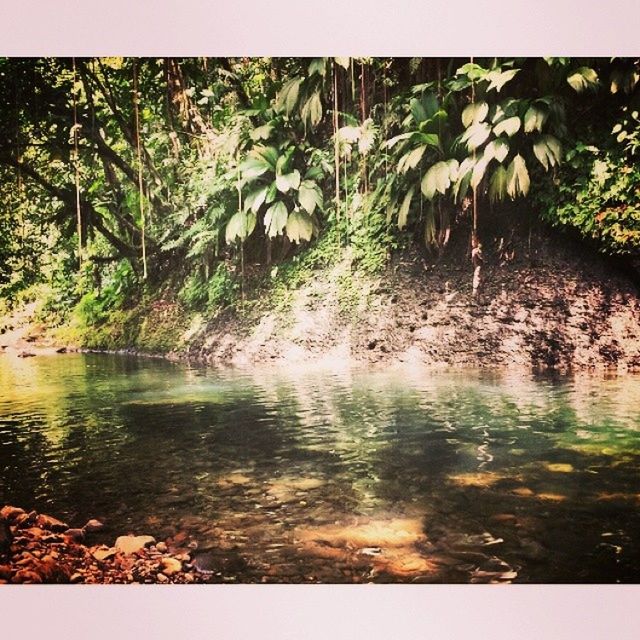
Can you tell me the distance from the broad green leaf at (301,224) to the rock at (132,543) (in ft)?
5.97

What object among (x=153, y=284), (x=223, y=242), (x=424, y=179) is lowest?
(x=153, y=284)

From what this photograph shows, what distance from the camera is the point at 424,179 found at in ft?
10.8

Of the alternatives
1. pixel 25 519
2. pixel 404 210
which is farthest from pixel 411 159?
pixel 25 519

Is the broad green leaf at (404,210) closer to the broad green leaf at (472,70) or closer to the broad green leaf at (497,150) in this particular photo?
the broad green leaf at (497,150)

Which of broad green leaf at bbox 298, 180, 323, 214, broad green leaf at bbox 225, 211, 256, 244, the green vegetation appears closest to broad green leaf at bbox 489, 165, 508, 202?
the green vegetation

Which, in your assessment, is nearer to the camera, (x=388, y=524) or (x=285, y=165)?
(x=388, y=524)

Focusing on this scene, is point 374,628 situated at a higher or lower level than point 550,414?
lower

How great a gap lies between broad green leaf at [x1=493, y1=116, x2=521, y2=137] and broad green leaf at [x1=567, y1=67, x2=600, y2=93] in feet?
1.12

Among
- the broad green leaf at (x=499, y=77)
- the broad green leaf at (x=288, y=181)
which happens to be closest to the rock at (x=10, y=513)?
the broad green leaf at (x=288, y=181)

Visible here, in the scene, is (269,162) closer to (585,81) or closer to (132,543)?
(585,81)

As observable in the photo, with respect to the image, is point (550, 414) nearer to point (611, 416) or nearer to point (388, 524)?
point (611, 416)

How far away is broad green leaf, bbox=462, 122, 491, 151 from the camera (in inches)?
127

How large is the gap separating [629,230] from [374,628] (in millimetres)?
2477
